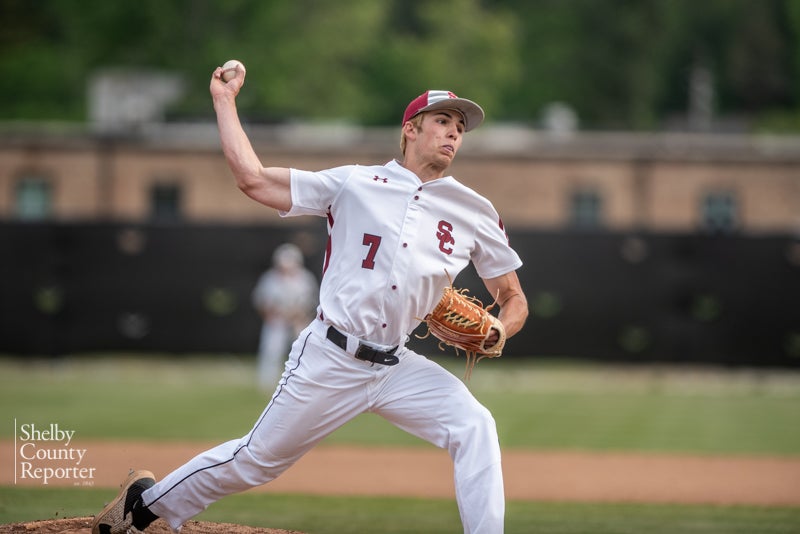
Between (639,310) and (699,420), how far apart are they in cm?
496

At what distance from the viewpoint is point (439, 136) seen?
618cm

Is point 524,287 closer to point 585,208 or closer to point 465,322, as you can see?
point 585,208

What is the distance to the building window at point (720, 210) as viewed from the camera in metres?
34.0

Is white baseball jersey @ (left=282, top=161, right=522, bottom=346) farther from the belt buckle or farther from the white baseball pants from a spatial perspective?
the white baseball pants

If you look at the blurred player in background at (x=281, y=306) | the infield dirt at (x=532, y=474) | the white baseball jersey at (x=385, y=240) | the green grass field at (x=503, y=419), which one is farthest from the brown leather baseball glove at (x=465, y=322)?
the blurred player in background at (x=281, y=306)

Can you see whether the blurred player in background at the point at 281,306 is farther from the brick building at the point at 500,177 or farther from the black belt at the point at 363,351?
the brick building at the point at 500,177

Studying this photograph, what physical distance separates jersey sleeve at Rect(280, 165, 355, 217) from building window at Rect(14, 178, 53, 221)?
29827mm

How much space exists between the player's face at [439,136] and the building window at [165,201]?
95.4 feet

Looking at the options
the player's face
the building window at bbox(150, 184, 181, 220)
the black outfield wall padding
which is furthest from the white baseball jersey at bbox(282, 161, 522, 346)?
the building window at bbox(150, 184, 181, 220)

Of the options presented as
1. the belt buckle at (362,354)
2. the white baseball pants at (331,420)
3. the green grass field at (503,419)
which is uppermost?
the belt buckle at (362,354)

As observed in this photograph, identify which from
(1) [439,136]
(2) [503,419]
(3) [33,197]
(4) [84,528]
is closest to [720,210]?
(3) [33,197]

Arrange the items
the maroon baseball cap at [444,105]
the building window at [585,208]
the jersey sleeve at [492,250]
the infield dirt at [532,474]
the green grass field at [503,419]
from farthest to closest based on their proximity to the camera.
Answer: the building window at [585,208], the infield dirt at [532,474], the green grass field at [503,419], the jersey sleeve at [492,250], the maroon baseball cap at [444,105]

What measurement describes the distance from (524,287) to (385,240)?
15029mm

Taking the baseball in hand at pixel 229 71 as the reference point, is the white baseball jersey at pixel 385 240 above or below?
below
